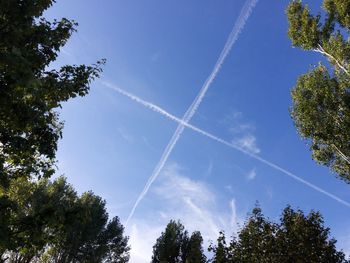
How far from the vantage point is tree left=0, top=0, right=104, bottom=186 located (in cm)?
823

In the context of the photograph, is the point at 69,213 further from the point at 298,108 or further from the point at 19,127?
the point at 298,108

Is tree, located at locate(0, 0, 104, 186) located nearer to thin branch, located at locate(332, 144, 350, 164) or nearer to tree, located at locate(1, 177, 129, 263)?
tree, located at locate(1, 177, 129, 263)

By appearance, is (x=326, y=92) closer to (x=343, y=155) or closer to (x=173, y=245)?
(x=343, y=155)

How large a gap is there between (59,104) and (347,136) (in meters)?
18.3

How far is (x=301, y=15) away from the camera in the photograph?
26.2m

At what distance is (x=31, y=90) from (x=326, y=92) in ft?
66.7

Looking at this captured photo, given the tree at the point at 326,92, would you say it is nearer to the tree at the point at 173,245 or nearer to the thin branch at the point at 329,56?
the thin branch at the point at 329,56

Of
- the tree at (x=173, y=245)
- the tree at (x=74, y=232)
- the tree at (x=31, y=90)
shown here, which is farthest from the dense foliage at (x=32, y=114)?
the tree at (x=173, y=245)

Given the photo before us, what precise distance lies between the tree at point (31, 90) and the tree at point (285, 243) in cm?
1587

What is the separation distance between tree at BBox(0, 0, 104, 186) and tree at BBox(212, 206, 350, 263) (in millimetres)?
15874

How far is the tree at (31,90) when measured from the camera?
823 centimetres

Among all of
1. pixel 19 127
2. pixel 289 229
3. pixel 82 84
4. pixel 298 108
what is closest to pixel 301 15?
pixel 298 108

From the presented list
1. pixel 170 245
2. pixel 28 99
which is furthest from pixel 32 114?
pixel 170 245

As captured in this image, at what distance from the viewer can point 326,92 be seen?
2291cm
